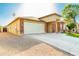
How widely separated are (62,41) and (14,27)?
1.82ft

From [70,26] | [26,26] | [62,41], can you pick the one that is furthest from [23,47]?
[70,26]

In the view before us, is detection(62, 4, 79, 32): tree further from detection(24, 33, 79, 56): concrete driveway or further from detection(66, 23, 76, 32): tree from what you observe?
detection(24, 33, 79, 56): concrete driveway

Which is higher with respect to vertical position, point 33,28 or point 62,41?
point 33,28

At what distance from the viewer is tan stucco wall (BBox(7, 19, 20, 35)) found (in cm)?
178

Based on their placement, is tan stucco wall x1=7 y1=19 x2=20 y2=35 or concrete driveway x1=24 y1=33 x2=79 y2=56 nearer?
concrete driveway x1=24 y1=33 x2=79 y2=56

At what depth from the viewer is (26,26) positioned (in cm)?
180

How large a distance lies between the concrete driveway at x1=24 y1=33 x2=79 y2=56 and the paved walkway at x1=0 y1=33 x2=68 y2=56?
5 centimetres

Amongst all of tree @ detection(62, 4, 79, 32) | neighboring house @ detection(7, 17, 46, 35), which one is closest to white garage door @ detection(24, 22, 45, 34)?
neighboring house @ detection(7, 17, 46, 35)

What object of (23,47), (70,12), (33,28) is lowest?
(23,47)

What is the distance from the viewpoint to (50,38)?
1772 mm

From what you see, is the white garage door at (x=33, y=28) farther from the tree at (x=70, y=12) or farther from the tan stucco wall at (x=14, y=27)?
the tree at (x=70, y=12)

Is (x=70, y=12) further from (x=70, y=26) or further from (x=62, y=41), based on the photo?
(x=62, y=41)

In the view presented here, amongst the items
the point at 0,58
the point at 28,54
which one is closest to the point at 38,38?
the point at 28,54

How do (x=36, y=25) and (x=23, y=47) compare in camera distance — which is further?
(x=36, y=25)
